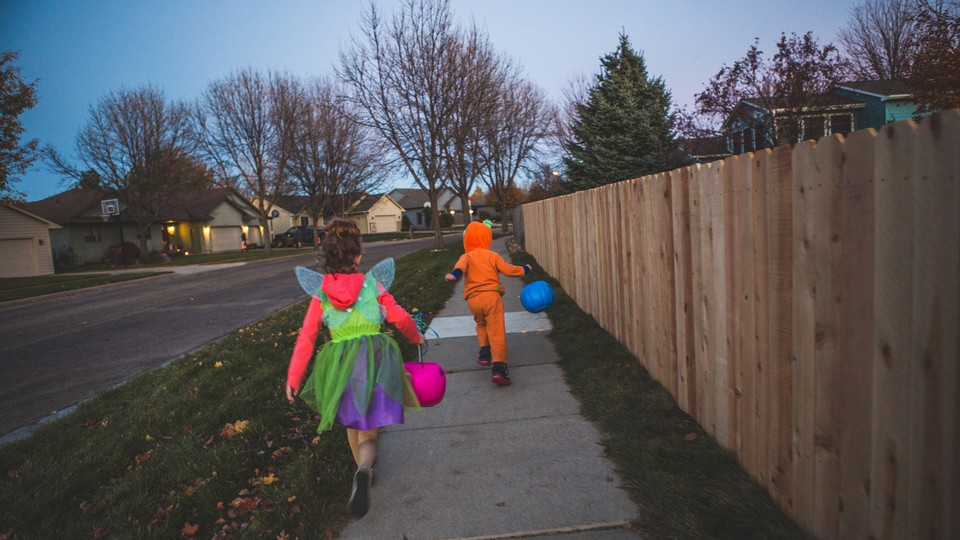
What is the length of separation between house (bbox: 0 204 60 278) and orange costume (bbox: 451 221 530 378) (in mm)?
34681

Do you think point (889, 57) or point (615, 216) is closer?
point (615, 216)

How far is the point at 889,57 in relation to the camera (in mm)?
33812

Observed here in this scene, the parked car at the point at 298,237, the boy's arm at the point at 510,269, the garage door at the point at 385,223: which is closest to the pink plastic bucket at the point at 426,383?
the boy's arm at the point at 510,269

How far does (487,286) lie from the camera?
17.3 ft

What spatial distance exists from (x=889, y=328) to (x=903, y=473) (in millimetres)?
473

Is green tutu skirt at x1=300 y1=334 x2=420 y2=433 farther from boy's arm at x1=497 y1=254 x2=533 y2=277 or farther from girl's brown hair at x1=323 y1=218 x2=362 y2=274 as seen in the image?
boy's arm at x1=497 y1=254 x2=533 y2=277

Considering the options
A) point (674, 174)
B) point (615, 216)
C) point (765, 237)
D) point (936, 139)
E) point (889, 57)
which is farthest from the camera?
point (889, 57)

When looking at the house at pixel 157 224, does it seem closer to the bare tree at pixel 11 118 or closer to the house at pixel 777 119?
the bare tree at pixel 11 118

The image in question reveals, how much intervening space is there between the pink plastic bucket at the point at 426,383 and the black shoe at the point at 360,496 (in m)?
0.52

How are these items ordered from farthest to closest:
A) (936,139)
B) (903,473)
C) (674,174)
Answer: (674,174)
(903,473)
(936,139)

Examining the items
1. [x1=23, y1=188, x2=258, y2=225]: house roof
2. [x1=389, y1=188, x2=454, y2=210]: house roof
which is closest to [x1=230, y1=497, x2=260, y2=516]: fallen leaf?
[x1=23, y1=188, x2=258, y2=225]: house roof

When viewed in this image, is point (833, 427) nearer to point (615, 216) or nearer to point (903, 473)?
point (903, 473)

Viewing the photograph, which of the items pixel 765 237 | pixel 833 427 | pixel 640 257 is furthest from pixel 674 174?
pixel 833 427

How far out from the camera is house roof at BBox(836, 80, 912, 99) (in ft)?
75.1
